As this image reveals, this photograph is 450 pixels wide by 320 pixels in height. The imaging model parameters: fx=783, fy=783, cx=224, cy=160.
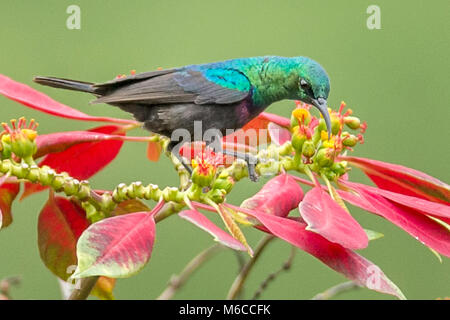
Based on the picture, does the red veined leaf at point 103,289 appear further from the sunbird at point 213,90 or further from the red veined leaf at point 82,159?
the sunbird at point 213,90

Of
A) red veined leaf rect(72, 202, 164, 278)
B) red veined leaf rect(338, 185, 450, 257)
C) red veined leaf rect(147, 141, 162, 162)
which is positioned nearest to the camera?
red veined leaf rect(72, 202, 164, 278)

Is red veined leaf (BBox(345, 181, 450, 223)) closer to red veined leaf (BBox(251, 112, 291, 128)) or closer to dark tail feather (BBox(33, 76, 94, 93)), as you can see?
red veined leaf (BBox(251, 112, 291, 128))

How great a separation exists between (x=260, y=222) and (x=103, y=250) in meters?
0.23

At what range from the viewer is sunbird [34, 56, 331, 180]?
1.73 m

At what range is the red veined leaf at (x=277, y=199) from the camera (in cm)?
112

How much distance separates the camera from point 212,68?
188 cm

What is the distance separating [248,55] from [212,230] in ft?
9.18

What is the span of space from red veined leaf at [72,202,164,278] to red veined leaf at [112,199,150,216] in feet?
0.58

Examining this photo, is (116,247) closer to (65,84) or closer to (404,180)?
(404,180)

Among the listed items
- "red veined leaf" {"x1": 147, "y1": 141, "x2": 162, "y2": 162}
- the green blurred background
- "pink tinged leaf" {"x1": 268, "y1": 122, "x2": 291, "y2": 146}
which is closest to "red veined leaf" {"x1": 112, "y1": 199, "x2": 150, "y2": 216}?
"pink tinged leaf" {"x1": 268, "y1": 122, "x2": 291, "y2": 146}

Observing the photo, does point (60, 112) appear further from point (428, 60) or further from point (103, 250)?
point (428, 60)

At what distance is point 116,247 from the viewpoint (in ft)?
3.18

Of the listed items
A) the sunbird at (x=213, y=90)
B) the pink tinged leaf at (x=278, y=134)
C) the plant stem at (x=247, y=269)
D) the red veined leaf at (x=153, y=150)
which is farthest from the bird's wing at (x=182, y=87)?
the plant stem at (x=247, y=269)
